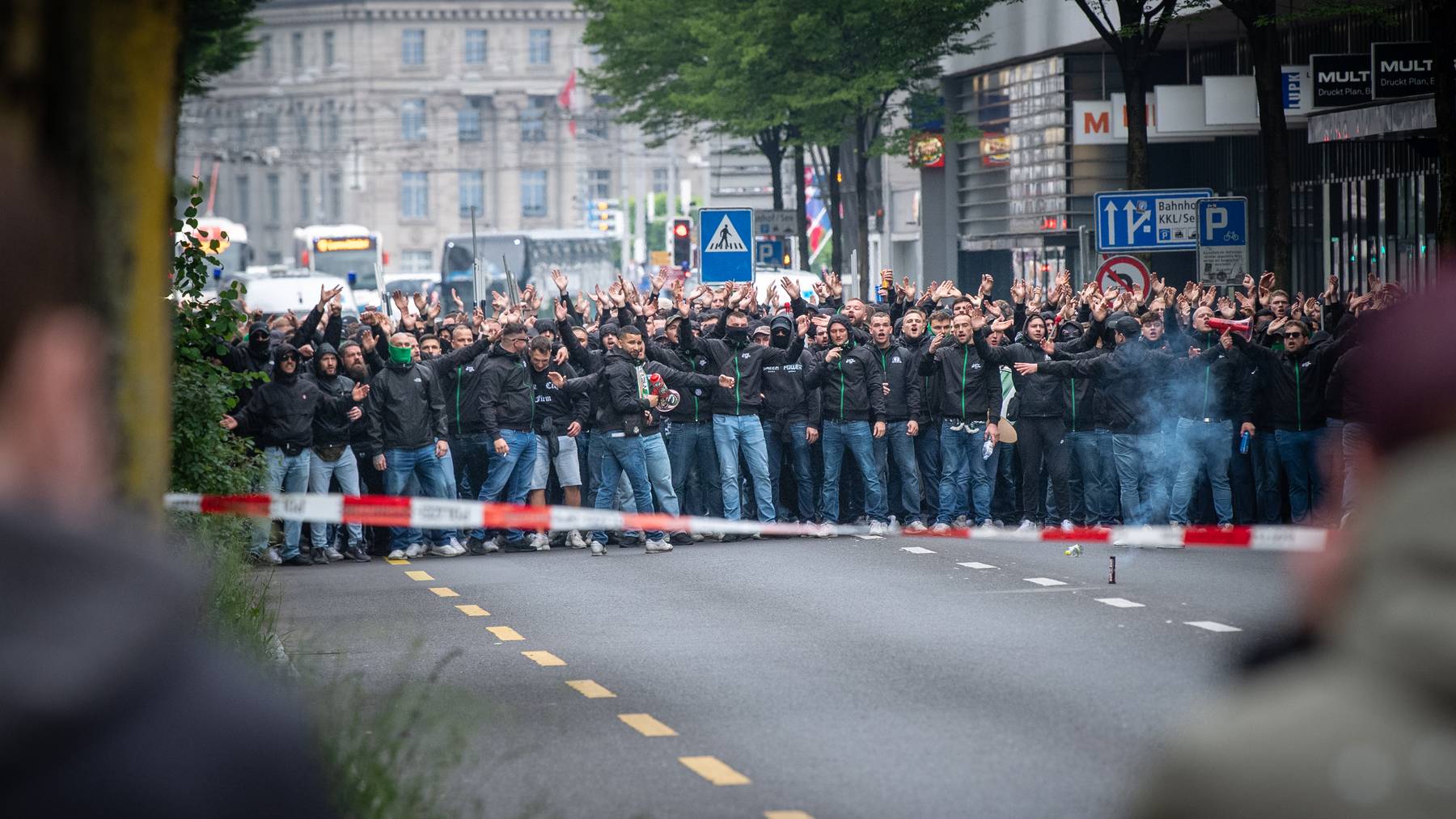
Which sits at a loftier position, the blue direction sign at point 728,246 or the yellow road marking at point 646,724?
the blue direction sign at point 728,246

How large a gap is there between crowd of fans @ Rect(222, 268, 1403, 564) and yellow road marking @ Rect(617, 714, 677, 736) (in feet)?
25.6

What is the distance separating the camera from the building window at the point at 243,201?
426ft

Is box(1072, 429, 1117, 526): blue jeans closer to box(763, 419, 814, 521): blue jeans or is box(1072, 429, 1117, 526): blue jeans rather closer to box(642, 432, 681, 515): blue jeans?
box(763, 419, 814, 521): blue jeans

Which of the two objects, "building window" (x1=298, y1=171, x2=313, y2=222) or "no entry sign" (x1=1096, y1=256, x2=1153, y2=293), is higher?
"building window" (x1=298, y1=171, x2=313, y2=222)

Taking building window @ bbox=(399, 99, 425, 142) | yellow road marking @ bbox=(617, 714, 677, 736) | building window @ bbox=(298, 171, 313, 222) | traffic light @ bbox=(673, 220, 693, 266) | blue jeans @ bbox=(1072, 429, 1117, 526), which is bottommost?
yellow road marking @ bbox=(617, 714, 677, 736)

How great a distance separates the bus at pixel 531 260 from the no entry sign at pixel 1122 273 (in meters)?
38.0

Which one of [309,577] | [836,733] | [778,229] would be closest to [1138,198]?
[309,577]

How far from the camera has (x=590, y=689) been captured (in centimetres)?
1069

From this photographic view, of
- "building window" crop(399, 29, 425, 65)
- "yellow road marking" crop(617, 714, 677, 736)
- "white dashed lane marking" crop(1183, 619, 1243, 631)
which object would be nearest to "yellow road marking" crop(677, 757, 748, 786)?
"yellow road marking" crop(617, 714, 677, 736)

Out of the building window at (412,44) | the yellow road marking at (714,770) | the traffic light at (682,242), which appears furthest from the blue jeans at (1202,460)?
the building window at (412,44)

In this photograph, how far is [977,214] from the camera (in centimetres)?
Answer: 4772

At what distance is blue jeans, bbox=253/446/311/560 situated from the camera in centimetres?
1703

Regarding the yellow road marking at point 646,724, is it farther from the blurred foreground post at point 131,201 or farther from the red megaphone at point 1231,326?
the red megaphone at point 1231,326

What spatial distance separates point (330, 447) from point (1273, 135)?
38.4 ft
